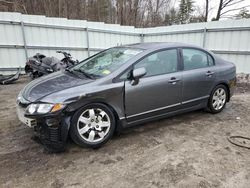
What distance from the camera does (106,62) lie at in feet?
11.1

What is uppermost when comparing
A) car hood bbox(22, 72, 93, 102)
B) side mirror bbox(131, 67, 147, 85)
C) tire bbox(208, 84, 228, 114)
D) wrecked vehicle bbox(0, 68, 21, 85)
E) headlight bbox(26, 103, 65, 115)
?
side mirror bbox(131, 67, 147, 85)

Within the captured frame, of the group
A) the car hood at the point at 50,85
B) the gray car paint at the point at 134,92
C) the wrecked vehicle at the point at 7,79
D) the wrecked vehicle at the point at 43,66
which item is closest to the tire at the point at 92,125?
the gray car paint at the point at 134,92

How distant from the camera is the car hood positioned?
2689 mm

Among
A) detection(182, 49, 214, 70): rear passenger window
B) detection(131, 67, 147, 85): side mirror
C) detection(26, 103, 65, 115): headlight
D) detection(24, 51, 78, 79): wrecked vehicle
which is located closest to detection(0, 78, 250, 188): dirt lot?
detection(26, 103, 65, 115): headlight

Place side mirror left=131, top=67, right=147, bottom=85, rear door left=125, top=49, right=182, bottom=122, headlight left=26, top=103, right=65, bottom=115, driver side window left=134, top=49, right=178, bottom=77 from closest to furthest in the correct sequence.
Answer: headlight left=26, top=103, right=65, bottom=115 → side mirror left=131, top=67, right=147, bottom=85 → rear door left=125, top=49, right=182, bottom=122 → driver side window left=134, top=49, right=178, bottom=77

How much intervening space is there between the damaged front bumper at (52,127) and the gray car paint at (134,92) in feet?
0.60

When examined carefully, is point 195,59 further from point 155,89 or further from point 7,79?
point 7,79

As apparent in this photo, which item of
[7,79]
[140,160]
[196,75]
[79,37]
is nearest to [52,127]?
[140,160]

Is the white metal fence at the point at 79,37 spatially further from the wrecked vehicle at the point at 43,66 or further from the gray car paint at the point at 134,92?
the gray car paint at the point at 134,92

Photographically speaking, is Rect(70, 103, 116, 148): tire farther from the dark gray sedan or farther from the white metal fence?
the white metal fence

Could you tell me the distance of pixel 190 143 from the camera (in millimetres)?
3037

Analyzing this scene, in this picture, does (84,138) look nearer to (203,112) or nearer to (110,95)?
(110,95)

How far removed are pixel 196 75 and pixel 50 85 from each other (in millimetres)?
2521

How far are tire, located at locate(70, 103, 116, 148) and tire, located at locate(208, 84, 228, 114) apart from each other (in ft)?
7.37
